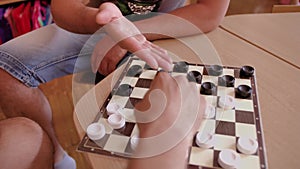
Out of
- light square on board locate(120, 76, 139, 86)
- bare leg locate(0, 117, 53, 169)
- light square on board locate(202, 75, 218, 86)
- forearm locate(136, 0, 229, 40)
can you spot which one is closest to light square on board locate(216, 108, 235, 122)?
light square on board locate(202, 75, 218, 86)

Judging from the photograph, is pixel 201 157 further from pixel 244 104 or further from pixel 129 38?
pixel 129 38

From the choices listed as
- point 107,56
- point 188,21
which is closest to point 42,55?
point 107,56

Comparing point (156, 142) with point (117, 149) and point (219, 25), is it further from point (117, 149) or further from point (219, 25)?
point (219, 25)

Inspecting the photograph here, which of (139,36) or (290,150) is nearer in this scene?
(290,150)

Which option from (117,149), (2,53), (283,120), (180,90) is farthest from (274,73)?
(2,53)

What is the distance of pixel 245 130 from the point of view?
605mm

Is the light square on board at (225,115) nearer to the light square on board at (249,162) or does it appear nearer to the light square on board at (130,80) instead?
the light square on board at (249,162)

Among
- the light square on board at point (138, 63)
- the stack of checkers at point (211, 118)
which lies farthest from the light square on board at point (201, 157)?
the light square on board at point (138, 63)

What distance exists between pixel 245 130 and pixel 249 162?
81 millimetres

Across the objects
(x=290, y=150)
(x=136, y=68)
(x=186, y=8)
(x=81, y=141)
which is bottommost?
(x=81, y=141)

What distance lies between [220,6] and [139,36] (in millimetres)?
295

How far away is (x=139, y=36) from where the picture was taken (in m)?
0.75

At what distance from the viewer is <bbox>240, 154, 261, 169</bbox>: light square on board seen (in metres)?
0.53

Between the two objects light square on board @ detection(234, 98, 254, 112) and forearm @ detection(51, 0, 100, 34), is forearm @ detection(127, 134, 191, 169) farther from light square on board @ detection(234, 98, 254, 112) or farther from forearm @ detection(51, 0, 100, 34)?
forearm @ detection(51, 0, 100, 34)
